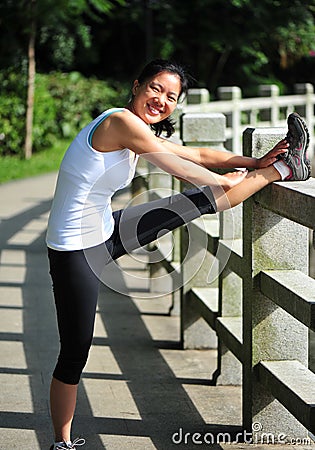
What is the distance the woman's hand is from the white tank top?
1.76 feet

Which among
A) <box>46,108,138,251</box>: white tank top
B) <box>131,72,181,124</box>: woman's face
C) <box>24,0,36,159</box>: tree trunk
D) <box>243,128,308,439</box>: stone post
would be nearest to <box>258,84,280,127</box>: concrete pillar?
<box>24,0,36,159</box>: tree trunk

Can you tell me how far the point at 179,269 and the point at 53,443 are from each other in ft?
7.88

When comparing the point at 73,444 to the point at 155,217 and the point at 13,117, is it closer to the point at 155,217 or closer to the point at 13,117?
the point at 155,217

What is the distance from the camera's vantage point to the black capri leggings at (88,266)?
4246mm

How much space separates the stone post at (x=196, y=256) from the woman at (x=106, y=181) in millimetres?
1751

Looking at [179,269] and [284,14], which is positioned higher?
[284,14]

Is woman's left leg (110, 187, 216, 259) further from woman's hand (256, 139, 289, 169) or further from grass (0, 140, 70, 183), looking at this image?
grass (0, 140, 70, 183)

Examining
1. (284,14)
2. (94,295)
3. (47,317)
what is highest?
(284,14)

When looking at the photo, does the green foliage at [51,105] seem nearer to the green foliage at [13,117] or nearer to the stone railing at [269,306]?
the green foliage at [13,117]

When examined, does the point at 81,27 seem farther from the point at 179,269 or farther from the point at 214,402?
the point at 214,402

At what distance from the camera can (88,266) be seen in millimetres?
4254

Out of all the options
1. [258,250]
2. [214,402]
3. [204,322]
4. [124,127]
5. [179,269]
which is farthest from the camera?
[179,269]

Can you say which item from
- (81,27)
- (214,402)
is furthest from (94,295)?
(81,27)

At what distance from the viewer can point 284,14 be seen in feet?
72.9
